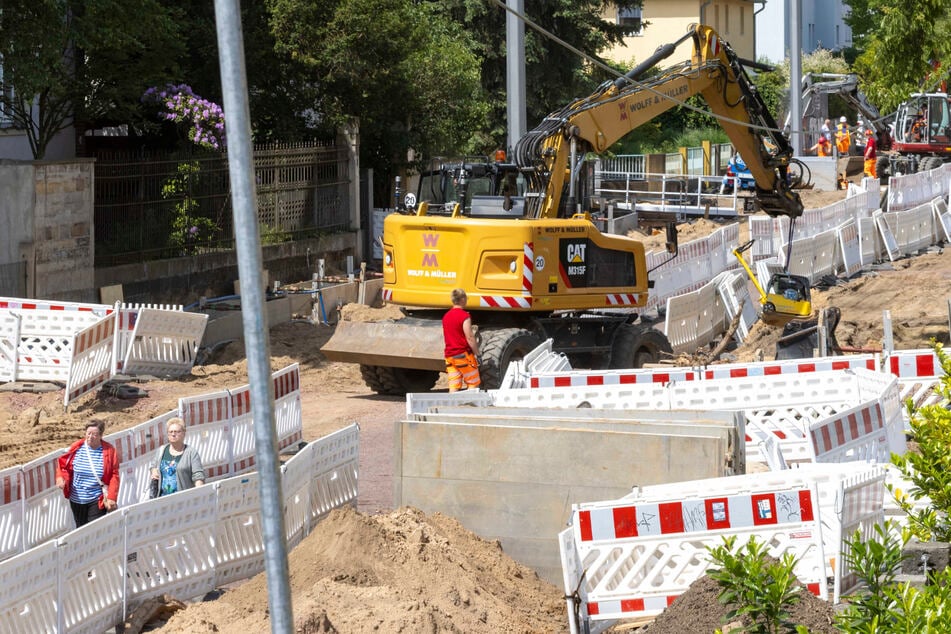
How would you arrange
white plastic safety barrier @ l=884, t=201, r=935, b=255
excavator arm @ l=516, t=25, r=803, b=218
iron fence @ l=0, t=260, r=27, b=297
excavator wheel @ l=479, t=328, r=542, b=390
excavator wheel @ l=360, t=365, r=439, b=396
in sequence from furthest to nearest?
white plastic safety barrier @ l=884, t=201, r=935, b=255, iron fence @ l=0, t=260, r=27, b=297, excavator wheel @ l=360, t=365, r=439, b=396, excavator arm @ l=516, t=25, r=803, b=218, excavator wheel @ l=479, t=328, r=542, b=390

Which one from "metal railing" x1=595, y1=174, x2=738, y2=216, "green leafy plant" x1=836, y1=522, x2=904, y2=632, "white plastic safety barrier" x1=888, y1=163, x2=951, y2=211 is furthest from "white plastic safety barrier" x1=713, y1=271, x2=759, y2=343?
"green leafy plant" x1=836, y1=522, x2=904, y2=632

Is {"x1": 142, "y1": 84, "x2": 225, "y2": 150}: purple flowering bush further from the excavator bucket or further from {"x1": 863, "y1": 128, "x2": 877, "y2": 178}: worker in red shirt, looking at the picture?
{"x1": 863, "y1": 128, "x2": 877, "y2": 178}: worker in red shirt

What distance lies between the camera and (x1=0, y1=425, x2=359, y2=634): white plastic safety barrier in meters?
8.47

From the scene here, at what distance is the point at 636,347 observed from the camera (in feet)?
59.0

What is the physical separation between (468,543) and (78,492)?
3.13 metres

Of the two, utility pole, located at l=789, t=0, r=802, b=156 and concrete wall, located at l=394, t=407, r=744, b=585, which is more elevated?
utility pole, located at l=789, t=0, r=802, b=156

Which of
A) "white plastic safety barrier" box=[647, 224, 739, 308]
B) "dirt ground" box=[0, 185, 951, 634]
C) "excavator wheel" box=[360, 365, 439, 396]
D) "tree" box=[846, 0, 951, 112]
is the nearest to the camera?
"dirt ground" box=[0, 185, 951, 634]

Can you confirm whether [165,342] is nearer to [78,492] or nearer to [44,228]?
[44,228]

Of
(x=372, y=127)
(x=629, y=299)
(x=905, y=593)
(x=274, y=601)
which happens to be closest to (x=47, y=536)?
(x=274, y=601)

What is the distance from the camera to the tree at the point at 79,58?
19.9 m

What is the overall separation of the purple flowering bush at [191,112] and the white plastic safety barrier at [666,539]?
16.8 meters

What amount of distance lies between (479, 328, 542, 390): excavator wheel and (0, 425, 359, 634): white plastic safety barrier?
175 inches

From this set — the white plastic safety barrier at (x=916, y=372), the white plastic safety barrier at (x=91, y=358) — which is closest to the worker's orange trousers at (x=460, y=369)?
the white plastic safety barrier at (x=916, y=372)

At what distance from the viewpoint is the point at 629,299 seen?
17.8 m
